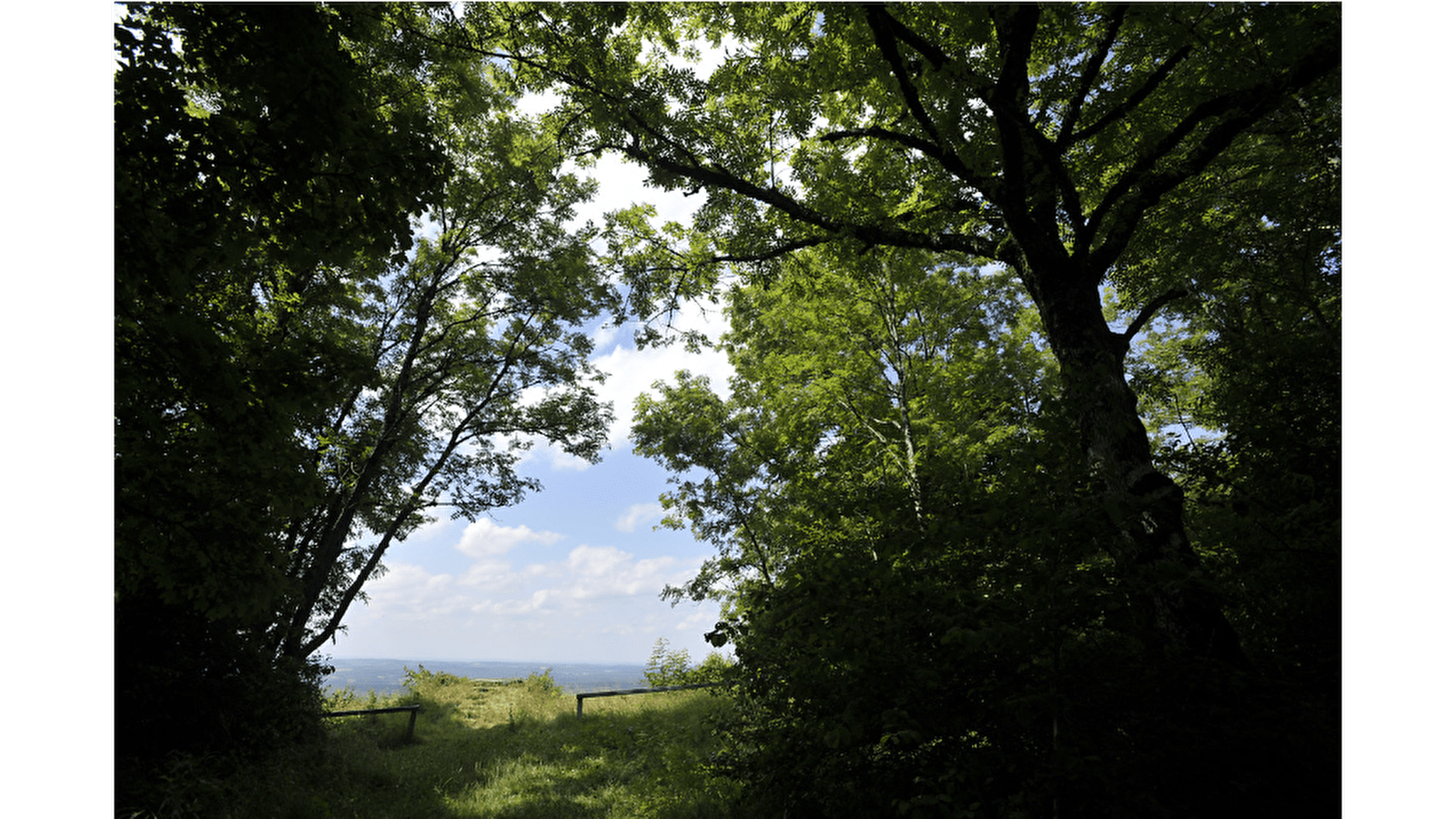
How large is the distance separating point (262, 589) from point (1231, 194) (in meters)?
11.4

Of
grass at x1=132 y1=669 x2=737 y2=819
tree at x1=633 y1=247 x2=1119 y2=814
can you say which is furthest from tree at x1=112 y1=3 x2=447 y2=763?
tree at x1=633 y1=247 x2=1119 y2=814

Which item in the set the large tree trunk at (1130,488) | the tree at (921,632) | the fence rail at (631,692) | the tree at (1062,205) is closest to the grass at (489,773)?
the fence rail at (631,692)

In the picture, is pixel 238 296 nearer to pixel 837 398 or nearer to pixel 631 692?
pixel 837 398

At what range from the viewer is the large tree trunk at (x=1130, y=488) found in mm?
3477

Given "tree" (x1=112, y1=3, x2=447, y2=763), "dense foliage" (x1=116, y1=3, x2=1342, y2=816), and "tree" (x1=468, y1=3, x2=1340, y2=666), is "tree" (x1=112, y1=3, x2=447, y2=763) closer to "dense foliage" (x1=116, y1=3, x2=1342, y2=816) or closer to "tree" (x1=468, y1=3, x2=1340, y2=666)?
"dense foliage" (x1=116, y1=3, x2=1342, y2=816)

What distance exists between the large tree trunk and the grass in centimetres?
428

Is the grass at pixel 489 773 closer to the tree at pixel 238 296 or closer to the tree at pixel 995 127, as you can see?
the tree at pixel 238 296

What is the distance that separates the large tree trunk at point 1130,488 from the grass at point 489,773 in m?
4.28

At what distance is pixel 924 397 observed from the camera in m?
10.6

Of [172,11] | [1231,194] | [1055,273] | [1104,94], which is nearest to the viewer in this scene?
[172,11]

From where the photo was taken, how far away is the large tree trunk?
3.48 metres

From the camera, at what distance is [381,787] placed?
752 centimetres

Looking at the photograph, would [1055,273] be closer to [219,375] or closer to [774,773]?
[774,773]

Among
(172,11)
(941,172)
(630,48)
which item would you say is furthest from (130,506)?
(941,172)
